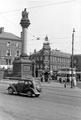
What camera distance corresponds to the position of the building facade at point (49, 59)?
266 feet

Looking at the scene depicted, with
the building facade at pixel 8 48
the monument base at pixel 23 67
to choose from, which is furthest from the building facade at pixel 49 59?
the monument base at pixel 23 67

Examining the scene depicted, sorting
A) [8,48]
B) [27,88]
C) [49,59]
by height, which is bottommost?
[27,88]

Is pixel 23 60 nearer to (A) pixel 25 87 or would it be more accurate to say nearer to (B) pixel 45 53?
(A) pixel 25 87

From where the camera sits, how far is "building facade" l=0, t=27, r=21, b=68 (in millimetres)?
60156

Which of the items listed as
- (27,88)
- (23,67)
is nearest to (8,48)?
(23,67)

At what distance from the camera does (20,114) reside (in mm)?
7941

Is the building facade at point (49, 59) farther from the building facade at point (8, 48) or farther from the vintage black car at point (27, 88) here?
the vintage black car at point (27, 88)

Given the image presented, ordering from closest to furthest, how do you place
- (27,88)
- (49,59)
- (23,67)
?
(27,88) < (23,67) < (49,59)

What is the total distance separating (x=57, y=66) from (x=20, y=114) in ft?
257

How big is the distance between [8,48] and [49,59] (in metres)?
22.6

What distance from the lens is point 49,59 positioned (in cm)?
8162

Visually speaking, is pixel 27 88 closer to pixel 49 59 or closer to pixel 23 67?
pixel 23 67

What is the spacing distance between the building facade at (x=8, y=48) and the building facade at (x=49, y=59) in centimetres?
1611

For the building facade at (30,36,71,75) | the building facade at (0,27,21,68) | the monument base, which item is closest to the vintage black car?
the monument base
